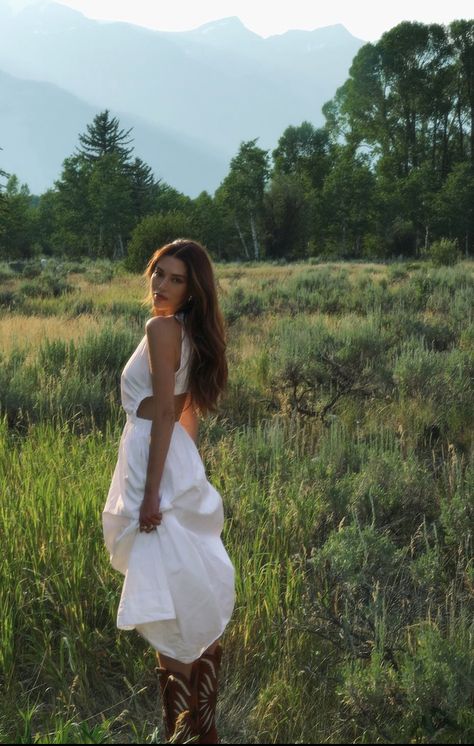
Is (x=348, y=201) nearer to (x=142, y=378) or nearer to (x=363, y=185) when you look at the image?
(x=363, y=185)

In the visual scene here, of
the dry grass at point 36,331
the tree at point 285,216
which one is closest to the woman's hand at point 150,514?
the dry grass at point 36,331

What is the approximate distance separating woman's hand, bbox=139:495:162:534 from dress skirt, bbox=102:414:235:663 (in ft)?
0.07

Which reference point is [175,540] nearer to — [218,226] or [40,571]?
[40,571]

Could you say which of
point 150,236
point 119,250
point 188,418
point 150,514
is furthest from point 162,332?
point 119,250

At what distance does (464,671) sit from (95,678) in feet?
4.29

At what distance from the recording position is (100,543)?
3240 mm

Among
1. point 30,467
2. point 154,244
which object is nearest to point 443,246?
point 154,244

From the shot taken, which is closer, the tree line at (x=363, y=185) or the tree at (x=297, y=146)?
the tree line at (x=363, y=185)

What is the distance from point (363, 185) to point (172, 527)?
158ft

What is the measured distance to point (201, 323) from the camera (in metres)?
2.62

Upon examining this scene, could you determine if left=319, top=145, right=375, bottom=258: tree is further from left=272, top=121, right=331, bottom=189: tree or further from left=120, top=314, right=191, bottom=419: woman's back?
left=120, top=314, right=191, bottom=419: woman's back

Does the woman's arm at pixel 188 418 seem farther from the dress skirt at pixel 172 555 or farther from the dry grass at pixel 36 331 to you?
the dry grass at pixel 36 331

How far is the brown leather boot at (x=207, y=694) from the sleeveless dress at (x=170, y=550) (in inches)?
3.6

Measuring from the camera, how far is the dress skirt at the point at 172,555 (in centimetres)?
229
